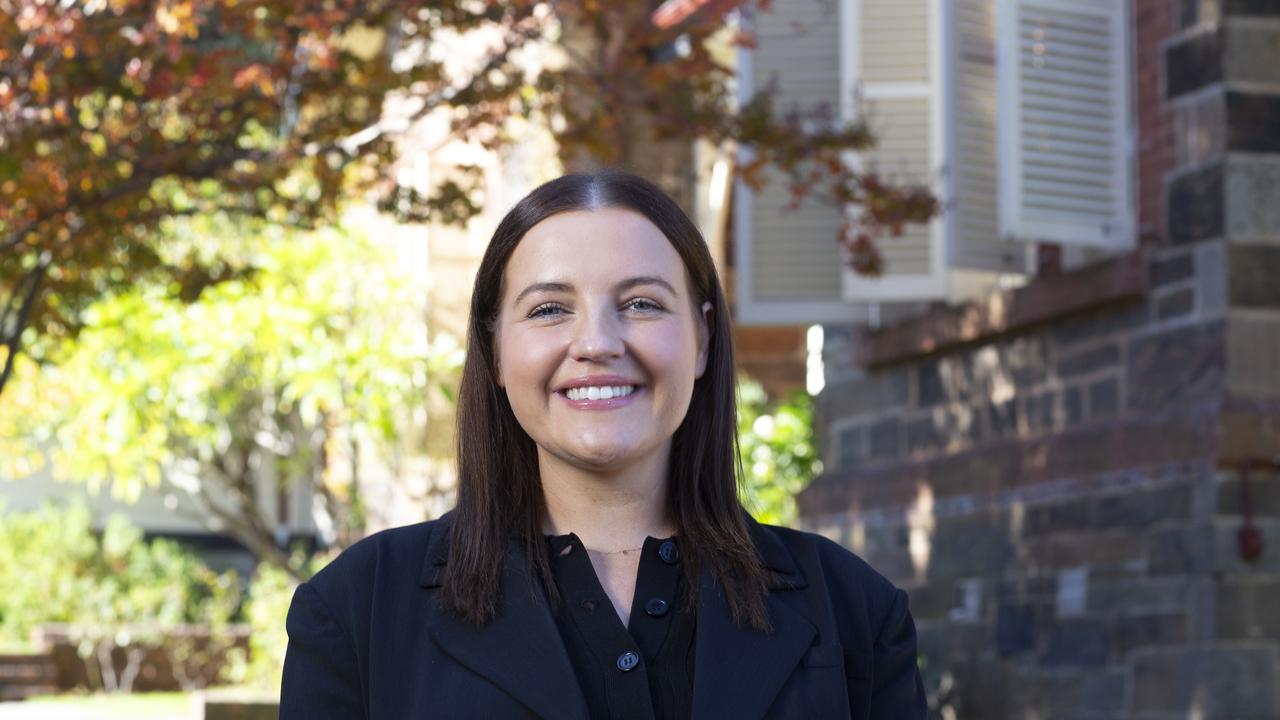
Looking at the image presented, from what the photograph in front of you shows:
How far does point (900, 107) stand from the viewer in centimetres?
876

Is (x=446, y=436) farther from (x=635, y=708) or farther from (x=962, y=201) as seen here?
(x=635, y=708)

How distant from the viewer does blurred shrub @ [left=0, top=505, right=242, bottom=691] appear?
17.6m

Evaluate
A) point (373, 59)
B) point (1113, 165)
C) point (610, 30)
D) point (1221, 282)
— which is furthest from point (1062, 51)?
point (373, 59)

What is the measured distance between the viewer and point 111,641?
17391 mm

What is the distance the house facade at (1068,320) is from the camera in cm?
715

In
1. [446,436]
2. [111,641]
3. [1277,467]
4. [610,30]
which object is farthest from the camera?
[111,641]

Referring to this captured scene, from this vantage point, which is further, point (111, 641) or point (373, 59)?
point (111, 641)

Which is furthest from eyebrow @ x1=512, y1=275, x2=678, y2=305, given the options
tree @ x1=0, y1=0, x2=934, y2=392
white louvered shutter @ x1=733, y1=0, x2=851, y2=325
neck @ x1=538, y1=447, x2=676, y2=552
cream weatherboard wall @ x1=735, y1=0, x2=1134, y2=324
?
white louvered shutter @ x1=733, y1=0, x2=851, y2=325

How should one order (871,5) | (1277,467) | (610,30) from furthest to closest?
(871,5)
(610,30)
(1277,467)

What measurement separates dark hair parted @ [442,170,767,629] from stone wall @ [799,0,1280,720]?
4.78 m

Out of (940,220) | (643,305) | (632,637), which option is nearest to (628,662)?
(632,637)

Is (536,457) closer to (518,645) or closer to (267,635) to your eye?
(518,645)

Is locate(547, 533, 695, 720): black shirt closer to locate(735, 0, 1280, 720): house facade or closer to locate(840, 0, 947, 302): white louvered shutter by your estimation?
locate(735, 0, 1280, 720): house facade

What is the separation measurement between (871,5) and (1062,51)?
1.34 metres
